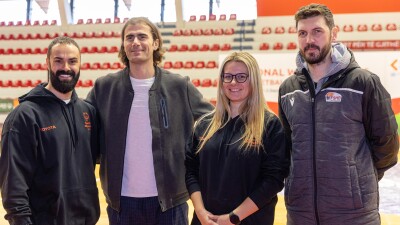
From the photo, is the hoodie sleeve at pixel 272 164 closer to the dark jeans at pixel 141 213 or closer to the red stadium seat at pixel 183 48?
the dark jeans at pixel 141 213

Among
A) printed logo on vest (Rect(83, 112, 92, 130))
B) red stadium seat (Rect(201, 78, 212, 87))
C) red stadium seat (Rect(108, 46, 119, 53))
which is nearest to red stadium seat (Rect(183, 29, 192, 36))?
red stadium seat (Rect(108, 46, 119, 53))

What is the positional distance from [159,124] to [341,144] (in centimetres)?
93

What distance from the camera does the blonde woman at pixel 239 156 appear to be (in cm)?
194

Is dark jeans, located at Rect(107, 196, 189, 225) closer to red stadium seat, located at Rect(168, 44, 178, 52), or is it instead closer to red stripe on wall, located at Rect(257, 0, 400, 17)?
red stadium seat, located at Rect(168, 44, 178, 52)

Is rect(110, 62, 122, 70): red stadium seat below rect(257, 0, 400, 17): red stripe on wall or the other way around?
below

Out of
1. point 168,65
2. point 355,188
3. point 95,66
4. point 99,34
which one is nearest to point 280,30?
point 168,65

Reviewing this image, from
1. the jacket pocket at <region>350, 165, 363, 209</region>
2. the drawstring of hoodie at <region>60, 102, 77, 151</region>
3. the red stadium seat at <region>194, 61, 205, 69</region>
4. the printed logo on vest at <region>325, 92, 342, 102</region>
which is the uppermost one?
the red stadium seat at <region>194, 61, 205, 69</region>

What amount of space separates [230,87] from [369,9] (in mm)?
10510

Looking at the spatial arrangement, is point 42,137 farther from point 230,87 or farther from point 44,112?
point 230,87

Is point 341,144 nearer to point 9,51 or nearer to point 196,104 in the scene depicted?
point 196,104

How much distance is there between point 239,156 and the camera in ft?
6.38

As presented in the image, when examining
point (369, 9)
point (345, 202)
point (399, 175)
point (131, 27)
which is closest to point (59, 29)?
point (369, 9)

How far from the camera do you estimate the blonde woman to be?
6.36 ft

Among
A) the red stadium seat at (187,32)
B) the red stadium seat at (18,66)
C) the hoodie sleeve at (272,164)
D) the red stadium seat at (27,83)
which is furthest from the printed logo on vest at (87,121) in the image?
the red stadium seat at (18,66)
